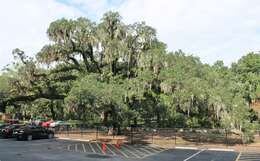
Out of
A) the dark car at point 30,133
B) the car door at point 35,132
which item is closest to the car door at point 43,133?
the dark car at point 30,133

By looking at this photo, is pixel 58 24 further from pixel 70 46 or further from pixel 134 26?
pixel 134 26

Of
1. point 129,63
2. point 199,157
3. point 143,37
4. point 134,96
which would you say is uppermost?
point 143,37

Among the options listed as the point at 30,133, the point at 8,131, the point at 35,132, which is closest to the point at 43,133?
the point at 35,132

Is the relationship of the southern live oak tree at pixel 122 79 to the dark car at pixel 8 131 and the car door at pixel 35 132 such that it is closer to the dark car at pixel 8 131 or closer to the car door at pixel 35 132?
the car door at pixel 35 132

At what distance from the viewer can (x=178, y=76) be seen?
27750 millimetres

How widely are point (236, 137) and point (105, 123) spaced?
582 inches

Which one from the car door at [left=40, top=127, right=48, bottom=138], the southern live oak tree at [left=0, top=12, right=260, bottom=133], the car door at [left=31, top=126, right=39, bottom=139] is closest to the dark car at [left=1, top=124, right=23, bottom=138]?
the car door at [left=31, top=126, right=39, bottom=139]

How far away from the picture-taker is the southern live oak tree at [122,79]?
27.7 m

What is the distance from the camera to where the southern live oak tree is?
27.7 metres

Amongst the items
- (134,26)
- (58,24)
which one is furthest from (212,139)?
(58,24)

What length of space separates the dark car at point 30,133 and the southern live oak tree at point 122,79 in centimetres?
329

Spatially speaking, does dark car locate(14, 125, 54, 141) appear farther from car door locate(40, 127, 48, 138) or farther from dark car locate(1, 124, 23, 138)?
dark car locate(1, 124, 23, 138)

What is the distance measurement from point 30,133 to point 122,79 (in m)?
10.4

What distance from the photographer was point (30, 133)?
30.0 metres
